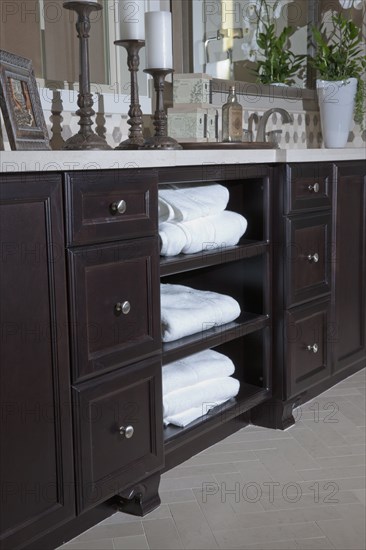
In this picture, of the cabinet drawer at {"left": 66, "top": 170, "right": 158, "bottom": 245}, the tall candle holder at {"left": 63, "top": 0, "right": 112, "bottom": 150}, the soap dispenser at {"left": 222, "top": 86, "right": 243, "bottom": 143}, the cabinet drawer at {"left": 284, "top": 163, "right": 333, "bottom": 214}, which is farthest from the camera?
the soap dispenser at {"left": 222, "top": 86, "right": 243, "bottom": 143}

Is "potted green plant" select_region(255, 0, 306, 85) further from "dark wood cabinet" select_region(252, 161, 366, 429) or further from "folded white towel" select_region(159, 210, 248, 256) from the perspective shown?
"folded white towel" select_region(159, 210, 248, 256)

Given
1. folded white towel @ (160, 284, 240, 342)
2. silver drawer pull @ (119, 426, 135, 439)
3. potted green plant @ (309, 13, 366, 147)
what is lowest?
silver drawer pull @ (119, 426, 135, 439)

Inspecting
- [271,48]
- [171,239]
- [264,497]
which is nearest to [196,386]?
[264,497]

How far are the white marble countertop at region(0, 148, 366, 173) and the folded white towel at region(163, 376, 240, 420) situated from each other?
0.70 metres

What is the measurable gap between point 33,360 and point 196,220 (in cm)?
79

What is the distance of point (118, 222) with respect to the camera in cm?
171

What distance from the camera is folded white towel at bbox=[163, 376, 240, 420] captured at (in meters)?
2.11

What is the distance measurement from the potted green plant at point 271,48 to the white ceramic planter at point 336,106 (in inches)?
7.4

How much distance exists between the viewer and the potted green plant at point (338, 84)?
3.20 metres

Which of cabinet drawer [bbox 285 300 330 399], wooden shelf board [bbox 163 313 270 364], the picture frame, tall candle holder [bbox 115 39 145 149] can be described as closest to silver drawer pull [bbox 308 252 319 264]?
cabinet drawer [bbox 285 300 330 399]

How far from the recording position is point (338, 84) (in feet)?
10.4

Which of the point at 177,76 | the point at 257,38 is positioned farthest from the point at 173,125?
the point at 257,38

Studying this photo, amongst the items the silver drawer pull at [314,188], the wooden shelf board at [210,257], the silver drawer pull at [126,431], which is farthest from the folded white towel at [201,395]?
the silver drawer pull at [314,188]

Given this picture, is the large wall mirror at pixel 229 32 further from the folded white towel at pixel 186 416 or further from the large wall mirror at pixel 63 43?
the folded white towel at pixel 186 416
